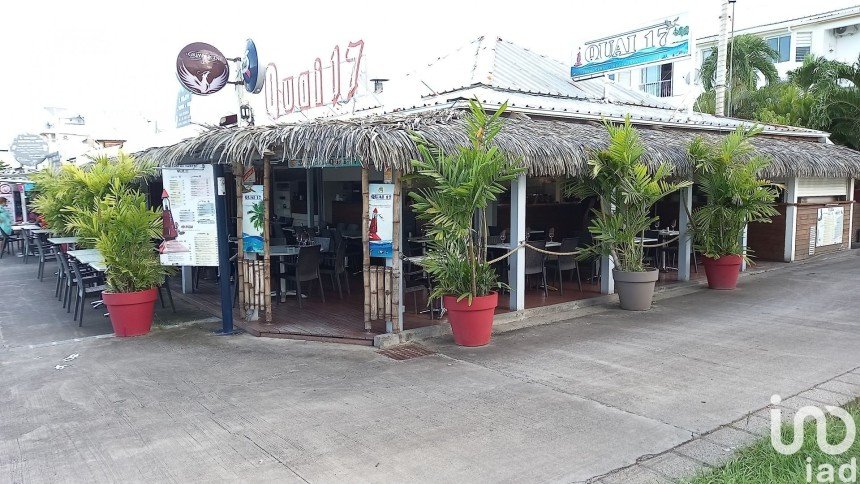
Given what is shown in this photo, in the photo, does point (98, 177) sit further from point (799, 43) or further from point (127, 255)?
point (799, 43)

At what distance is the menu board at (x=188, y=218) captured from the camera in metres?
7.62

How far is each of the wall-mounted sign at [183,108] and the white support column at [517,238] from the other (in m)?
7.02

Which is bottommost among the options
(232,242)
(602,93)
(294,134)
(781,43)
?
(232,242)

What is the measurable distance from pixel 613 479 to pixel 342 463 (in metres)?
1.74

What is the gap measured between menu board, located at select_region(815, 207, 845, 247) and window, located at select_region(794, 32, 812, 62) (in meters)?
21.4

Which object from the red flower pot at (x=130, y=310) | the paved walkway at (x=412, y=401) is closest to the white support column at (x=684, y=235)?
the paved walkway at (x=412, y=401)

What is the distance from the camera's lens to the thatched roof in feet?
21.8

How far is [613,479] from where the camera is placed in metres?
3.88

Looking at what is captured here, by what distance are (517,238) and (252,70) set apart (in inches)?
186

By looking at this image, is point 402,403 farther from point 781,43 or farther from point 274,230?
point 781,43

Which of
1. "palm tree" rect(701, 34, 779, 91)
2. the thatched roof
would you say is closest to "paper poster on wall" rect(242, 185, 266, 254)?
the thatched roof

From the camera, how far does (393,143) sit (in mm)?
6641

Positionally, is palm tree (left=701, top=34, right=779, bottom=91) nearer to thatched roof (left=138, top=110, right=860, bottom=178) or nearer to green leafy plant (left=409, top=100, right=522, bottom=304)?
thatched roof (left=138, top=110, right=860, bottom=178)

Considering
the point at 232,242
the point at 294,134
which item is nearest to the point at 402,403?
the point at 294,134
